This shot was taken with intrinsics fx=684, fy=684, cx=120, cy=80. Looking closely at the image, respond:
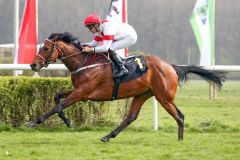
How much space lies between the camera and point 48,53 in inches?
333

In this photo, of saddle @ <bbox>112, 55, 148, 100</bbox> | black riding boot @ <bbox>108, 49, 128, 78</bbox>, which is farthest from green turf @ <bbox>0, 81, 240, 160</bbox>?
black riding boot @ <bbox>108, 49, 128, 78</bbox>

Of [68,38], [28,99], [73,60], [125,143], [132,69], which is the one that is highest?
[68,38]

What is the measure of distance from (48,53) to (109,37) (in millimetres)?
782

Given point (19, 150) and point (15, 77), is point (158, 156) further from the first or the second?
point (15, 77)

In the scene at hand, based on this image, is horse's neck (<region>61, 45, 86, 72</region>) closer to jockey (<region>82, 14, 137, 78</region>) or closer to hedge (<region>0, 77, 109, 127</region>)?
jockey (<region>82, 14, 137, 78</region>)

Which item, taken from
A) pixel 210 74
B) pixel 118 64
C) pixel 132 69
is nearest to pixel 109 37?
pixel 118 64

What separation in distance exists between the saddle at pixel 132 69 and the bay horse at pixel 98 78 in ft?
0.16

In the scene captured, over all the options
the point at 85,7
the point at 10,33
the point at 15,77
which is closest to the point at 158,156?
the point at 15,77

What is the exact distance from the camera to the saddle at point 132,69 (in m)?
8.54

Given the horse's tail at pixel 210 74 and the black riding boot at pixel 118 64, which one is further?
the horse's tail at pixel 210 74

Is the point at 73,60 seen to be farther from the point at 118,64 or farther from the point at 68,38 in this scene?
the point at 118,64

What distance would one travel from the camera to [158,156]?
7.06 metres

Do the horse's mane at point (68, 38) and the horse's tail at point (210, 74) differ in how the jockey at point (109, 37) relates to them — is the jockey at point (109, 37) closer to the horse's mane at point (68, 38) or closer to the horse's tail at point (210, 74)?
the horse's mane at point (68, 38)

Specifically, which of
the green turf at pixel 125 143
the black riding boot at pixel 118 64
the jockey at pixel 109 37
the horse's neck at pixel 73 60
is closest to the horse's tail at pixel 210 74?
the green turf at pixel 125 143
